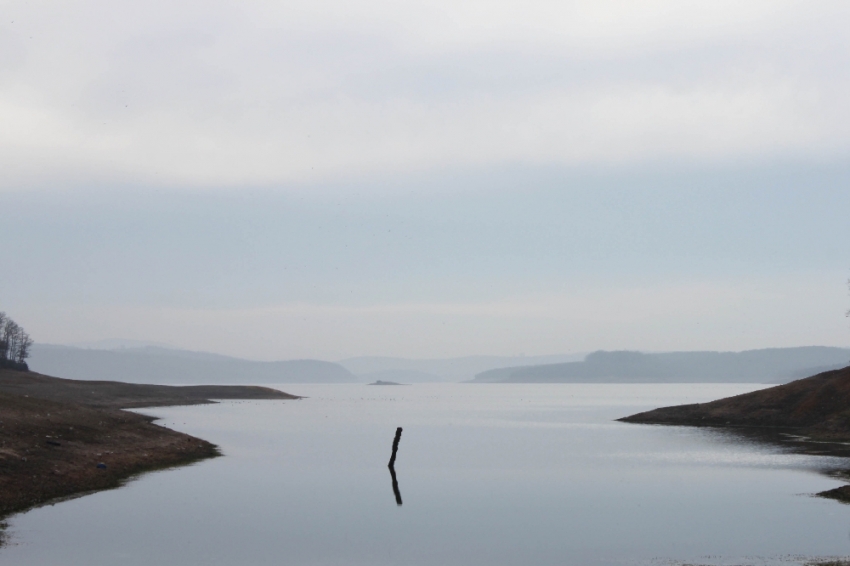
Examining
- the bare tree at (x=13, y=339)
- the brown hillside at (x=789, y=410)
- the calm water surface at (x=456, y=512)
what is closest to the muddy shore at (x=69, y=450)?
the calm water surface at (x=456, y=512)

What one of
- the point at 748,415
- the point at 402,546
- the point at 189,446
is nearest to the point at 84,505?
the point at 402,546

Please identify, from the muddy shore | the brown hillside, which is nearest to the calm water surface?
Answer: the muddy shore

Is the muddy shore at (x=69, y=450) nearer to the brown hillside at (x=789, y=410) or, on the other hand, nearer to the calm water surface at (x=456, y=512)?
the calm water surface at (x=456, y=512)

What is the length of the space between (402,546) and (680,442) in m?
53.3

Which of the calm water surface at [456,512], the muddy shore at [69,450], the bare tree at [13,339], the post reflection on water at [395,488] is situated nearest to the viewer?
the calm water surface at [456,512]

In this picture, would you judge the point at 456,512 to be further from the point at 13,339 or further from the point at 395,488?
the point at 13,339

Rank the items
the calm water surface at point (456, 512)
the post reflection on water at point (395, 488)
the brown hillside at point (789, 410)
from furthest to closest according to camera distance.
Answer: the brown hillside at point (789, 410)
the post reflection on water at point (395, 488)
the calm water surface at point (456, 512)

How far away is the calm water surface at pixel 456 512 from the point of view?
2983 centimetres

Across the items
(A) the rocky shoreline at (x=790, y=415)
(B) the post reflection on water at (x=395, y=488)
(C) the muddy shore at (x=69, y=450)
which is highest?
(A) the rocky shoreline at (x=790, y=415)

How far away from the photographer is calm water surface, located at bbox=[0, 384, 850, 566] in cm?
2983

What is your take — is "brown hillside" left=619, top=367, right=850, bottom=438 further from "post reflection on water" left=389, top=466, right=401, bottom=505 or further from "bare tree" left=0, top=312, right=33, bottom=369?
"bare tree" left=0, top=312, right=33, bottom=369

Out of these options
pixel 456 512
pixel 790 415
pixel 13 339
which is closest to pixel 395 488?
pixel 456 512

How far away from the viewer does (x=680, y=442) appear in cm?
7894

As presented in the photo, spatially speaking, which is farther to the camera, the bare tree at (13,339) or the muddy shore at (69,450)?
the bare tree at (13,339)
